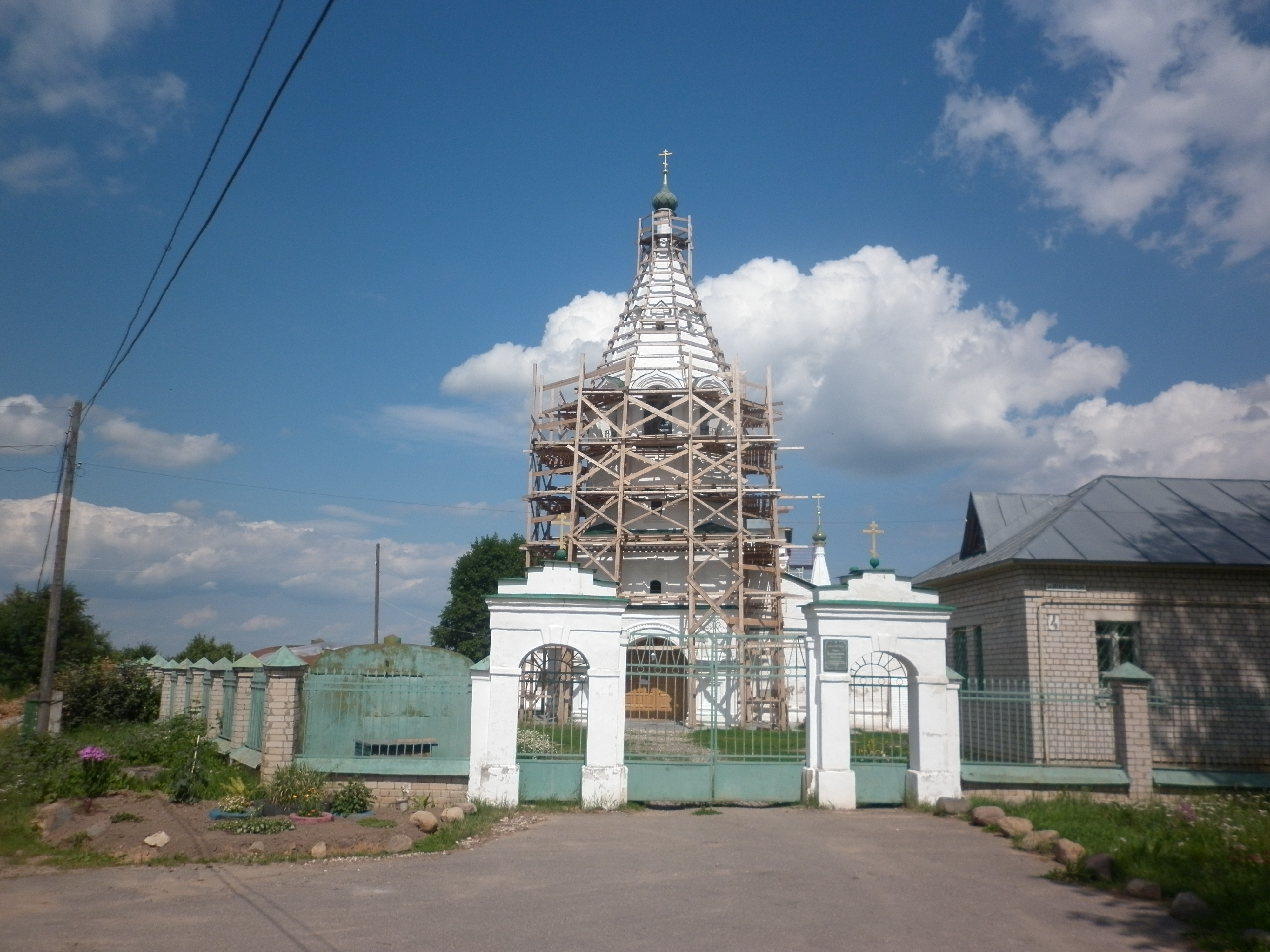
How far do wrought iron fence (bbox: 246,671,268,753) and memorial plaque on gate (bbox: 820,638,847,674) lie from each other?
287 inches

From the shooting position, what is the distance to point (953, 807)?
455 inches

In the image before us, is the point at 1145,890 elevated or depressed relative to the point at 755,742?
depressed

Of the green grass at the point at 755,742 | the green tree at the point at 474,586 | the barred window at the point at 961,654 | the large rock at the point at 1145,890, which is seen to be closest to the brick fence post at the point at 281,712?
the green grass at the point at 755,742

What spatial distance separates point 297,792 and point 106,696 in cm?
1364

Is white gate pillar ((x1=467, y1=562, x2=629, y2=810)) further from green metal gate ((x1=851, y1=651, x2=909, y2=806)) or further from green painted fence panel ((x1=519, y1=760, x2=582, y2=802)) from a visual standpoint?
green metal gate ((x1=851, y1=651, x2=909, y2=806))

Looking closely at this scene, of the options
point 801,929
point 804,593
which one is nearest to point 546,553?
point 804,593

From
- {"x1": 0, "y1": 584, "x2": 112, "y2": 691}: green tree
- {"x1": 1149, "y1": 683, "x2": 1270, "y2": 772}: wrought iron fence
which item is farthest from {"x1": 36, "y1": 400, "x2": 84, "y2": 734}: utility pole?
{"x1": 1149, "y1": 683, "x2": 1270, "y2": 772}: wrought iron fence

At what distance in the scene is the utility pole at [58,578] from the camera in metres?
18.1

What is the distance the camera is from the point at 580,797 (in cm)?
1191

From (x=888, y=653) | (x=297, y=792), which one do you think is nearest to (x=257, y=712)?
(x=297, y=792)

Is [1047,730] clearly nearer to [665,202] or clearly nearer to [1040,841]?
[1040,841]

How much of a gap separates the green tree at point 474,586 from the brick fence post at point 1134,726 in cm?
3319

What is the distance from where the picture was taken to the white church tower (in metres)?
25.9

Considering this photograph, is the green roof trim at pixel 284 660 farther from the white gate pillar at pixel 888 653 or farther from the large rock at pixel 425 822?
the white gate pillar at pixel 888 653
